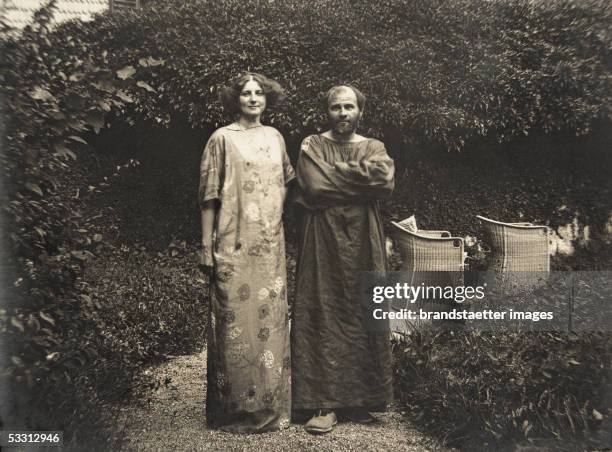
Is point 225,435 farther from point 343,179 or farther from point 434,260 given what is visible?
point 434,260

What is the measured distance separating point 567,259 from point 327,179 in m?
5.29

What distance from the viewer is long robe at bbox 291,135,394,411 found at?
3693mm

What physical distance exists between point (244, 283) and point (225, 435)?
0.91 metres

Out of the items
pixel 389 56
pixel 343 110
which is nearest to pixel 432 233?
pixel 389 56

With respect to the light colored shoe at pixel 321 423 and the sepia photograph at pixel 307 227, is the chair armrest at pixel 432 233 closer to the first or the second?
the sepia photograph at pixel 307 227

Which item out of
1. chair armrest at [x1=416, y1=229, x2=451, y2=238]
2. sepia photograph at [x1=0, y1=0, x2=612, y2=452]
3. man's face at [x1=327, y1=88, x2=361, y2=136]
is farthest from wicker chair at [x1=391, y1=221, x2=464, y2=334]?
man's face at [x1=327, y1=88, x2=361, y2=136]

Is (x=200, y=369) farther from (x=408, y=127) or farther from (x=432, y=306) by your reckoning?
(x=408, y=127)

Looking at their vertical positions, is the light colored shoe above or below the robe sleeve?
below

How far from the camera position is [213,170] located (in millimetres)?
3586

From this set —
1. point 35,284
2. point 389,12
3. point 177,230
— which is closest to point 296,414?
point 35,284

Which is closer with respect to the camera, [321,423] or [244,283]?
[244,283]

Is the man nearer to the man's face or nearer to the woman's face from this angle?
the man's face

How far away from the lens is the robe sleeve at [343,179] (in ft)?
11.8

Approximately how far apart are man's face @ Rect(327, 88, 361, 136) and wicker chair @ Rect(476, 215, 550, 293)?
2.67 meters
